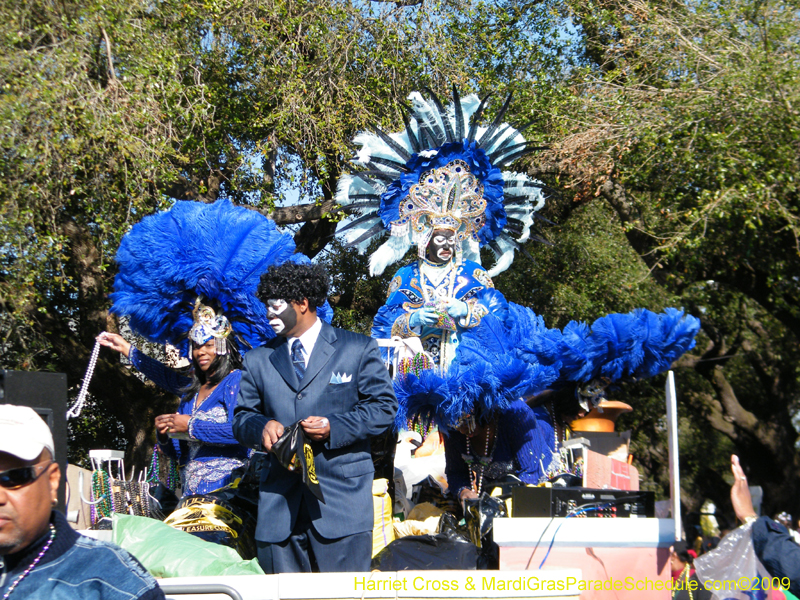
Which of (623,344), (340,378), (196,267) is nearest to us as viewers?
(340,378)

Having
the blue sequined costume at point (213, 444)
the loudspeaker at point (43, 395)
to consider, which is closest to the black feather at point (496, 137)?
the blue sequined costume at point (213, 444)

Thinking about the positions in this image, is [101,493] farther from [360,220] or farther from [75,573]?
[75,573]

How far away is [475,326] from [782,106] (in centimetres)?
318

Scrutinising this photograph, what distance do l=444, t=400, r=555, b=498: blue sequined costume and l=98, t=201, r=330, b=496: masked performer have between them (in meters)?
1.12

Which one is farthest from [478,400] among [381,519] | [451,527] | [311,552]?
[311,552]

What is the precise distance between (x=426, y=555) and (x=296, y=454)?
3.09 ft

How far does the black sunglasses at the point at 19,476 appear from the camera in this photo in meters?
1.71

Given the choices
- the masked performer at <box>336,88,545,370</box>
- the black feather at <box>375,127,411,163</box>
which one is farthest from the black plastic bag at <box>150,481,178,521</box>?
the black feather at <box>375,127,411,163</box>

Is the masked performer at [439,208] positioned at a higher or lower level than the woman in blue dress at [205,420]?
higher

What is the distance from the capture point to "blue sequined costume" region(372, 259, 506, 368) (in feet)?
18.9

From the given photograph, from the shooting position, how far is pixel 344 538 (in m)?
3.20

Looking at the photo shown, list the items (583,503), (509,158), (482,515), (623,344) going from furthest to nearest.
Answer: (509,158) < (623,344) < (482,515) < (583,503)

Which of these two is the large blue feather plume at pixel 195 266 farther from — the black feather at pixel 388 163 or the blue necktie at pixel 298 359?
the black feather at pixel 388 163

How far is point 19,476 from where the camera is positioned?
1.73 m
